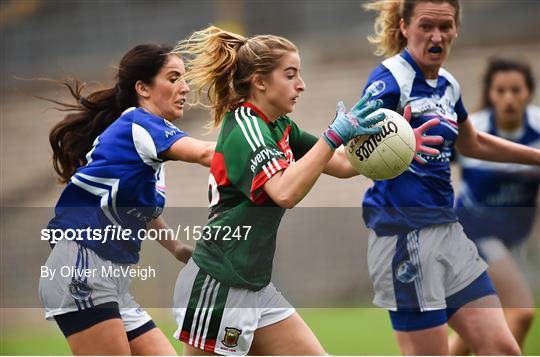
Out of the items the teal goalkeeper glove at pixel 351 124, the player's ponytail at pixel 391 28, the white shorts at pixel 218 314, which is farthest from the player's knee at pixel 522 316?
the teal goalkeeper glove at pixel 351 124

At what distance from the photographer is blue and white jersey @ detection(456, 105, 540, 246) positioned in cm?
720

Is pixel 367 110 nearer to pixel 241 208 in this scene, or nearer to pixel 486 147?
pixel 241 208

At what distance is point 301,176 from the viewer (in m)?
4.02

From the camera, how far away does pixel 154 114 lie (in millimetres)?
5047

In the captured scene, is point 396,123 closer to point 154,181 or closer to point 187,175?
point 154,181

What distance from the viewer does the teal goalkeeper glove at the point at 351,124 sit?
4020 mm

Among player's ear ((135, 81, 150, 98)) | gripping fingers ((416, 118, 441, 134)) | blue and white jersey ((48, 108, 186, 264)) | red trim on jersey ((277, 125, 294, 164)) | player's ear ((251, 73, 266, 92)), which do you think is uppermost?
player's ear ((251, 73, 266, 92))

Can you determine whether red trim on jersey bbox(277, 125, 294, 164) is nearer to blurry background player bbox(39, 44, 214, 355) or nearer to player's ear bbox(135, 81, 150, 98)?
blurry background player bbox(39, 44, 214, 355)

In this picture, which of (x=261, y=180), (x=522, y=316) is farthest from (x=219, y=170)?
(x=522, y=316)

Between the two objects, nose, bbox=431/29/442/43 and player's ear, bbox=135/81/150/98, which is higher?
nose, bbox=431/29/442/43

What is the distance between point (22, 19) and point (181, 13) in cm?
307

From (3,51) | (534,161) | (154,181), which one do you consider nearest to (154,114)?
(154,181)

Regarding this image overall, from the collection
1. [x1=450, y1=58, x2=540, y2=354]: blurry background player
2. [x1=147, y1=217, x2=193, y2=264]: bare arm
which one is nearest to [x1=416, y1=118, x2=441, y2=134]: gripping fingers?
[x1=147, y1=217, x2=193, y2=264]: bare arm

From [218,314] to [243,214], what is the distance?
0.43 meters
